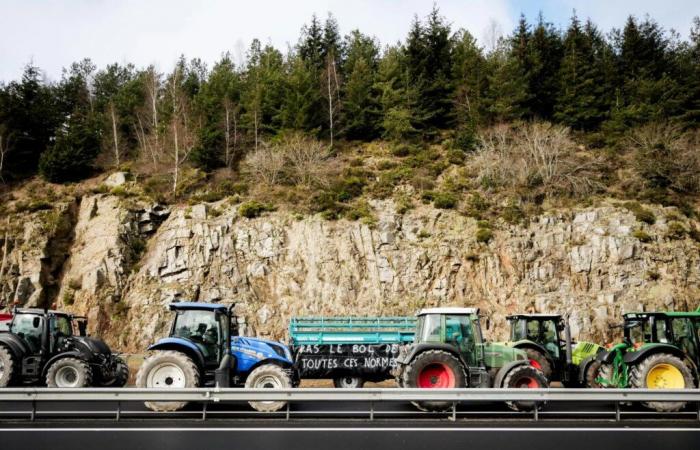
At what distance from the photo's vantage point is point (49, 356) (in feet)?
42.1

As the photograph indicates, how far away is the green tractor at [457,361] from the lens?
33.9ft

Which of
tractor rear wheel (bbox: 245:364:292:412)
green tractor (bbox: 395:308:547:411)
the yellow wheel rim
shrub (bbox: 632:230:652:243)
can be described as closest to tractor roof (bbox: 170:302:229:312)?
tractor rear wheel (bbox: 245:364:292:412)

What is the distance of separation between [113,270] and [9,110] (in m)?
19.5

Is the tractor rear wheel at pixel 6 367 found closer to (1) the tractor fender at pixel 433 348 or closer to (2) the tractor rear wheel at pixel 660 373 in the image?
(1) the tractor fender at pixel 433 348

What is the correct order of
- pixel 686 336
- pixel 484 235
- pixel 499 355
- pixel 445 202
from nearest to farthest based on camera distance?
pixel 499 355
pixel 686 336
pixel 484 235
pixel 445 202

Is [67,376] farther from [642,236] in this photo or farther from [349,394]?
[642,236]

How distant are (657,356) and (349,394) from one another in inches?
280

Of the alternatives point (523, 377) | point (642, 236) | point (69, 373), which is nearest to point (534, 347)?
point (523, 377)

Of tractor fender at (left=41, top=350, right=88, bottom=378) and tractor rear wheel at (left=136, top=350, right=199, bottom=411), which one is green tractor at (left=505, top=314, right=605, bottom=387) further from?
tractor fender at (left=41, top=350, right=88, bottom=378)

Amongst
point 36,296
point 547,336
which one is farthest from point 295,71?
point 547,336

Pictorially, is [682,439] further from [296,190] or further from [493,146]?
[493,146]

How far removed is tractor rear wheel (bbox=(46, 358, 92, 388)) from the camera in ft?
39.8

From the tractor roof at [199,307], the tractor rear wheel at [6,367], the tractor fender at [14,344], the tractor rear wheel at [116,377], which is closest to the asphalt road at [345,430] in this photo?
the tractor roof at [199,307]

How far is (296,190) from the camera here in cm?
3116
